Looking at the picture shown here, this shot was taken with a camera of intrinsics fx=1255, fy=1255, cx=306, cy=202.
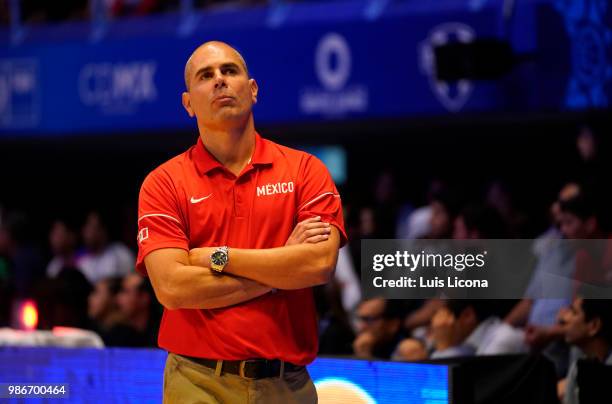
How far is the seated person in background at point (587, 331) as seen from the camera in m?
6.13

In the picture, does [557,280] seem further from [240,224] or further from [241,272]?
[241,272]

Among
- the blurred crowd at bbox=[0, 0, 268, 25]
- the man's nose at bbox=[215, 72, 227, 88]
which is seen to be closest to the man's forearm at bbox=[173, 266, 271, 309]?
the man's nose at bbox=[215, 72, 227, 88]

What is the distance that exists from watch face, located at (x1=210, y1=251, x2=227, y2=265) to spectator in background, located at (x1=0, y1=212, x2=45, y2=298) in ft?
25.4

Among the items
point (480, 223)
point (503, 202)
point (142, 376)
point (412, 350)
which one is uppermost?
point (503, 202)

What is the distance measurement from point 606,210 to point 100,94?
783 centimetres

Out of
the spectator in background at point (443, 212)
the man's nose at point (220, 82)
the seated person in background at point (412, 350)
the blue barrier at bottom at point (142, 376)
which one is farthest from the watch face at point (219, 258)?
the spectator in background at point (443, 212)

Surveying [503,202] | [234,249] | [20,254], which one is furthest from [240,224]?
[20,254]

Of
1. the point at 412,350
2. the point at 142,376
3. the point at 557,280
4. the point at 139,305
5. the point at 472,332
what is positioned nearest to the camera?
the point at 142,376

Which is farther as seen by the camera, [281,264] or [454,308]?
[454,308]

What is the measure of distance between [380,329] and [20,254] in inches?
254

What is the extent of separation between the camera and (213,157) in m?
4.52

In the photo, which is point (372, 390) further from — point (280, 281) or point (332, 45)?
point (332, 45)

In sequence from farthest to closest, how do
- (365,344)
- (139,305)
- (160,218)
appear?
(139,305) → (365,344) → (160,218)

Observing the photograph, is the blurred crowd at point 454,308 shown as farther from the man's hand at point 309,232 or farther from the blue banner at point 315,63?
the man's hand at point 309,232
